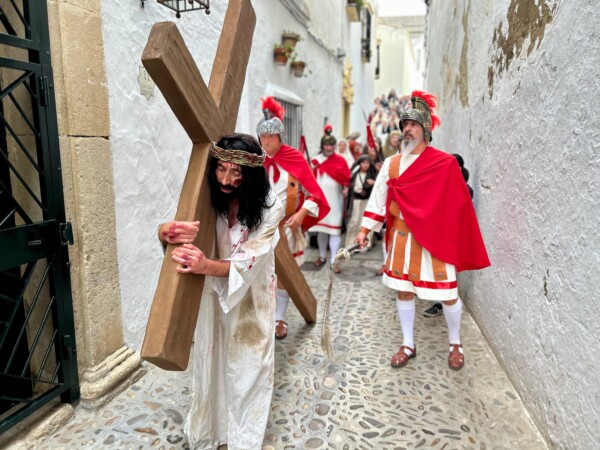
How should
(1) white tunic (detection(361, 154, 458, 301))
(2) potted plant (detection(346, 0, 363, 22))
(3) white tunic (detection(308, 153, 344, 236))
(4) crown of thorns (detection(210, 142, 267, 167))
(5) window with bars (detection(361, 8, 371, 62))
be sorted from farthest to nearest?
1. (5) window with bars (detection(361, 8, 371, 62))
2. (2) potted plant (detection(346, 0, 363, 22))
3. (3) white tunic (detection(308, 153, 344, 236))
4. (1) white tunic (detection(361, 154, 458, 301))
5. (4) crown of thorns (detection(210, 142, 267, 167))

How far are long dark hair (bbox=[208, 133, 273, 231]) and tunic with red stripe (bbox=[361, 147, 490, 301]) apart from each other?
4.32ft

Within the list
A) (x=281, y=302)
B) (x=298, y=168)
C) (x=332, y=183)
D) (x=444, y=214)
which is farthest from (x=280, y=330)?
(x=332, y=183)

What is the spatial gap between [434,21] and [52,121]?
7287mm

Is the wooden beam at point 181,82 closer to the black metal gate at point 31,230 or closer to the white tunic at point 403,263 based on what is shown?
the black metal gate at point 31,230

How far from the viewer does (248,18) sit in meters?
2.17

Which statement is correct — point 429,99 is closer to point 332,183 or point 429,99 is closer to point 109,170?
point 109,170

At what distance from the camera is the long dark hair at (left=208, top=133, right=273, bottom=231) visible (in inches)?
74.2

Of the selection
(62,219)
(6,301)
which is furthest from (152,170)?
(6,301)

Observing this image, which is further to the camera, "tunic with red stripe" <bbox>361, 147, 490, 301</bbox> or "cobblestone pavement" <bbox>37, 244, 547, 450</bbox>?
"tunic with red stripe" <bbox>361, 147, 490, 301</bbox>

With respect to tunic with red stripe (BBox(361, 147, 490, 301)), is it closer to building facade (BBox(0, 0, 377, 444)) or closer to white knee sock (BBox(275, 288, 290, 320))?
white knee sock (BBox(275, 288, 290, 320))

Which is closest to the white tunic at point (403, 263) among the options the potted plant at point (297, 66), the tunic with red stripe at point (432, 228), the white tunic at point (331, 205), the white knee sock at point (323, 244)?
the tunic with red stripe at point (432, 228)

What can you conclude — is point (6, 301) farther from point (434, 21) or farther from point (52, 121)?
point (434, 21)

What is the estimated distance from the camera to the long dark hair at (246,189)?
1886 mm

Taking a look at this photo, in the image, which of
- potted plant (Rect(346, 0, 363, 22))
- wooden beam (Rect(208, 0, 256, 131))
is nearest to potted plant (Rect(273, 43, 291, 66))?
wooden beam (Rect(208, 0, 256, 131))
